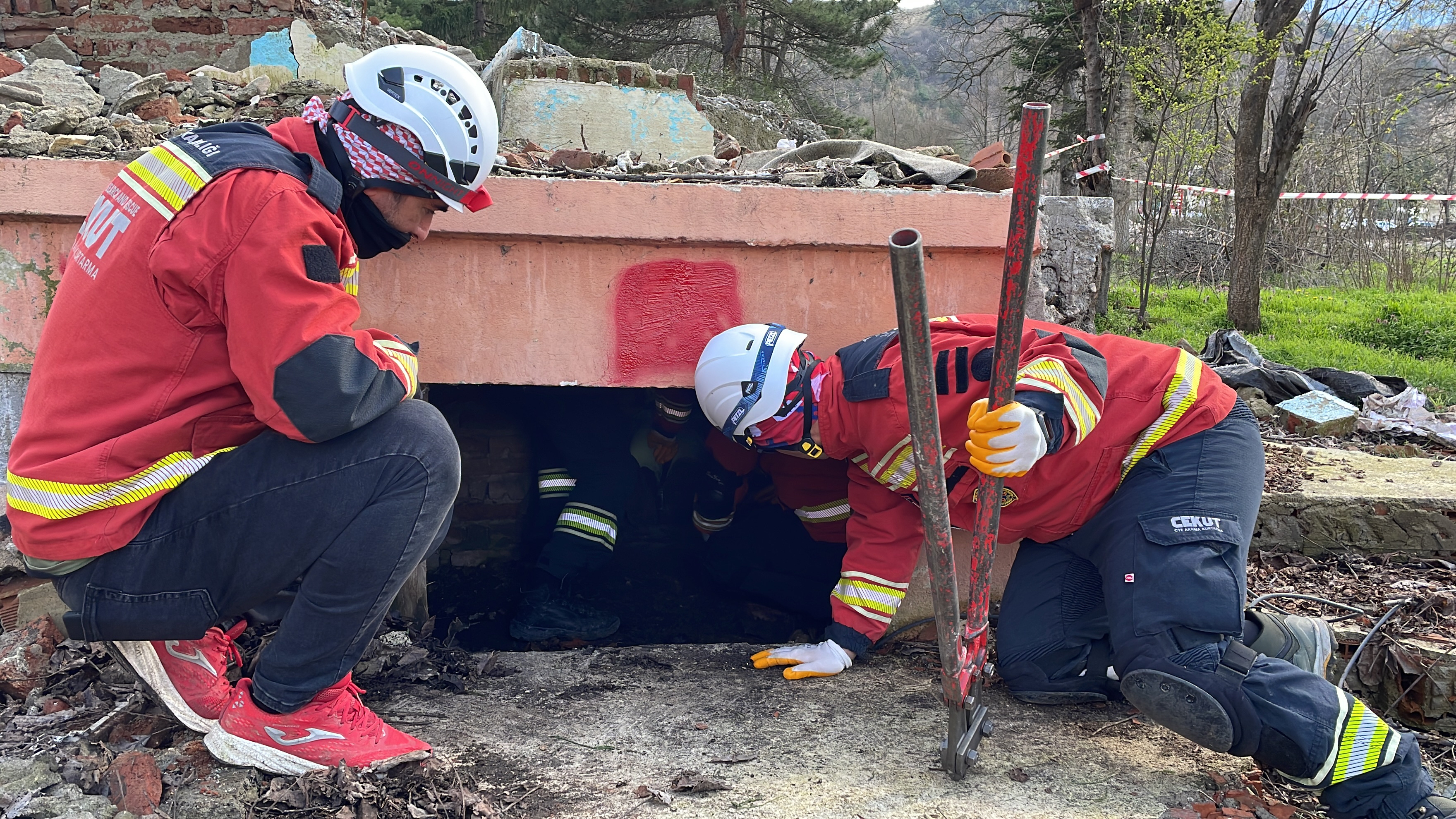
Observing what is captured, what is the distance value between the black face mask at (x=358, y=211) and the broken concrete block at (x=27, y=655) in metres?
1.36

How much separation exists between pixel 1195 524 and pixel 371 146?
215cm

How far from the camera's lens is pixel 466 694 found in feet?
8.61

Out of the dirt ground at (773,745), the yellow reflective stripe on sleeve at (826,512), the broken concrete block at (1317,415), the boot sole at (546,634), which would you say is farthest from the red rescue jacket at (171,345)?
the broken concrete block at (1317,415)

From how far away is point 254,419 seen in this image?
1.96m

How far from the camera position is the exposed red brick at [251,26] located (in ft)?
16.3

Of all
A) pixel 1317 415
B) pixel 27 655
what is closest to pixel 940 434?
pixel 27 655

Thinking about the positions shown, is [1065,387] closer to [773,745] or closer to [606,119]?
[773,745]

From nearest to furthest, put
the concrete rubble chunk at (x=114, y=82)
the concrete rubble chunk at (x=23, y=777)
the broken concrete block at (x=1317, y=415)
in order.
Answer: the concrete rubble chunk at (x=23, y=777), the concrete rubble chunk at (x=114, y=82), the broken concrete block at (x=1317, y=415)

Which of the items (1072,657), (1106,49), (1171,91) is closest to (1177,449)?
(1072,657)

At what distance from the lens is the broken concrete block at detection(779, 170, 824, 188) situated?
9.89 feet

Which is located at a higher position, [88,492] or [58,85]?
[58,85]

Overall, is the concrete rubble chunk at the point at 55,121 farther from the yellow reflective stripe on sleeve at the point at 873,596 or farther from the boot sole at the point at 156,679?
the yellow reflective stripe on sleeve at the point at 873,596

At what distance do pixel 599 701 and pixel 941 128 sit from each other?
3124 centimetres

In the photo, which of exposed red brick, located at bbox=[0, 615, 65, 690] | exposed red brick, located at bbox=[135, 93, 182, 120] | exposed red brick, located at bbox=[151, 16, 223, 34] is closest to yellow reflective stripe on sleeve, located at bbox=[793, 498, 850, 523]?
exposed red brick, located at bbox=[0, 615, 65, 690]
